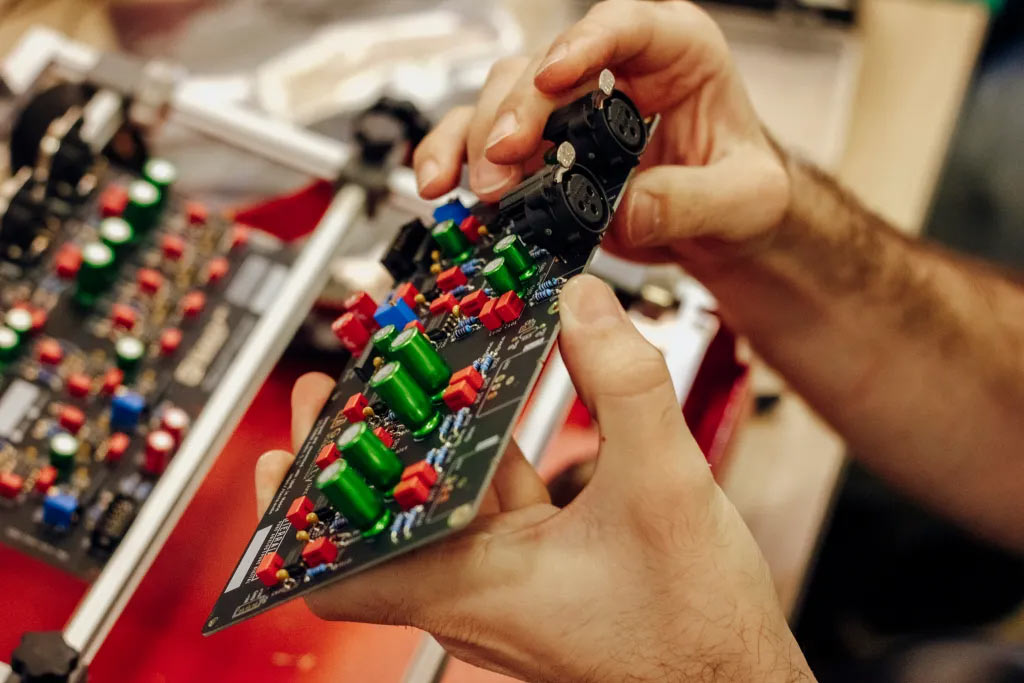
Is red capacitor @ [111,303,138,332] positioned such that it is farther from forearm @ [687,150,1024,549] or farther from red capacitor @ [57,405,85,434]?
forearm @ [687,150,1024,549]

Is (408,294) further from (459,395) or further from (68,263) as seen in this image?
(68,263)

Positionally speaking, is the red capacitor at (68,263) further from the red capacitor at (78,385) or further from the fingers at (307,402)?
the fingers at (307,402)

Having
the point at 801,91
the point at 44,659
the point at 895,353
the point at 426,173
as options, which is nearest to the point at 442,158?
the point at 426,173

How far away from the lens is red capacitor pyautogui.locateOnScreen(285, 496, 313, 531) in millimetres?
626

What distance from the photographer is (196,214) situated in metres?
1.02

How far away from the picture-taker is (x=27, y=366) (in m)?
0.90

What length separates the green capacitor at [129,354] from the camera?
35.3 inches

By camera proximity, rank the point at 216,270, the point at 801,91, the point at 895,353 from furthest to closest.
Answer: the point at 801,91 < the point at 895,353 < the point at 216,270

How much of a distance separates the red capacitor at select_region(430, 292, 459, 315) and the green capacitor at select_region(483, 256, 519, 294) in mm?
40

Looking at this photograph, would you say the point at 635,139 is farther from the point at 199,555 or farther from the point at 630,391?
the point at 199,555

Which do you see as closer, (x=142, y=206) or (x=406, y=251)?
(x=406, y=251)

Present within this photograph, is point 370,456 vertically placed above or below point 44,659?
above

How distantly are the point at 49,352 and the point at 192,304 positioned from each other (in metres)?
0.15

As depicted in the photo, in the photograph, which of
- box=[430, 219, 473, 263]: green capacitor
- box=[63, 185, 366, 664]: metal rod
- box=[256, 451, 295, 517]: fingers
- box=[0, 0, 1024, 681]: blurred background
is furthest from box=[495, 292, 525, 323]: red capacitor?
box=[0, 0, 1024, 681]: blurred background
